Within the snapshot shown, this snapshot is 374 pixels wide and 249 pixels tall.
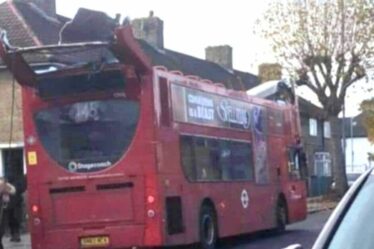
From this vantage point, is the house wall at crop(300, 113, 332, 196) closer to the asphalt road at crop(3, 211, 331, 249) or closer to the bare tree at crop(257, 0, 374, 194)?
the bare tree at crop(257, 0, 374, 194)

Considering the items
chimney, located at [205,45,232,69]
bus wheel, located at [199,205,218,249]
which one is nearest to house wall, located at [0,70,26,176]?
bus wheel, located at [199,205,218,249]

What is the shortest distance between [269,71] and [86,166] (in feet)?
92.7

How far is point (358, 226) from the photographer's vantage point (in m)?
5.17

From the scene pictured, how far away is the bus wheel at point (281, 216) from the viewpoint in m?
27.1

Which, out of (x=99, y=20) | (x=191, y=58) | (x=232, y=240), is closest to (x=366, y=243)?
(x=99, y=20)

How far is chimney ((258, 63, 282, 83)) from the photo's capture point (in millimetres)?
46062

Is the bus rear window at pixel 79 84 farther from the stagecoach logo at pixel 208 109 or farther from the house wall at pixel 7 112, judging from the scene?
the house wall at pixel 7 112

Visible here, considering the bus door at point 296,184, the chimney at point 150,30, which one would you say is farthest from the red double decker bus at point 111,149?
the chimney at point 150,30

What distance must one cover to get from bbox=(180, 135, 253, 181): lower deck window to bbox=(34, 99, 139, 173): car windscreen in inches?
61.3

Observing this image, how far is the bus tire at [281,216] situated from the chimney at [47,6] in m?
18.4

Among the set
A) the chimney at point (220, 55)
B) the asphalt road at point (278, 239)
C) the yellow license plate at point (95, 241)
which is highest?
the chimney at point (220, 55)

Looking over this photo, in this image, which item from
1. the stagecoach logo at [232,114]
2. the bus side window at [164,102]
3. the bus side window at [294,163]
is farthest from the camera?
the bus side window at [294,163]

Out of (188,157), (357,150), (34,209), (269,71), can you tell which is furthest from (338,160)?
(357,150)

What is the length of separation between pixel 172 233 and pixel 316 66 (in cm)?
2860
